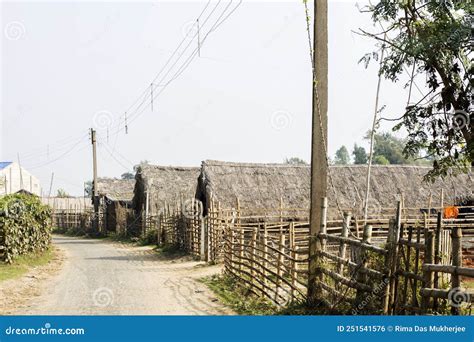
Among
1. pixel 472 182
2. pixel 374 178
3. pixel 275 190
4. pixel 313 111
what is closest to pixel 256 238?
pixel 313 111

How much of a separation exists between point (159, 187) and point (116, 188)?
13.1 m

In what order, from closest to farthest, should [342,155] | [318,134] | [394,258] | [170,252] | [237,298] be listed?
[394,258]
[318,134]
[237,298]
[170,252]
[342,155]

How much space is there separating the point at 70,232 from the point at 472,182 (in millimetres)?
27494

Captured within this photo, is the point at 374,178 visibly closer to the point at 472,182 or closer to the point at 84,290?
the point at 472,182

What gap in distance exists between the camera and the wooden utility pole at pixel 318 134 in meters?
9.38

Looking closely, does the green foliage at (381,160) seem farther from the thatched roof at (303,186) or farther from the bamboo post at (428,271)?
the bamboo post at (428,271)

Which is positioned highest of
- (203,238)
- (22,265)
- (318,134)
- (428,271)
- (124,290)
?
(318,134)

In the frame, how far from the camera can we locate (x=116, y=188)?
43500 millimetres

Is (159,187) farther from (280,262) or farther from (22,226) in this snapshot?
(280,262)

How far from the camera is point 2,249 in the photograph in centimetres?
1672

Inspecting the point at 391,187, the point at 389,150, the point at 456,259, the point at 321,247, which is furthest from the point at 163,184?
the point at 389,150

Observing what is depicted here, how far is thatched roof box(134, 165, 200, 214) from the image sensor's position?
30.8 metres

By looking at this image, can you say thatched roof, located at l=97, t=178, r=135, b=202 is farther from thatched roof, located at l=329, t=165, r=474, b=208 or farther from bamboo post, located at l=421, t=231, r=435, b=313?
bamboo post, located at l=421, t=231, r=435, b=313

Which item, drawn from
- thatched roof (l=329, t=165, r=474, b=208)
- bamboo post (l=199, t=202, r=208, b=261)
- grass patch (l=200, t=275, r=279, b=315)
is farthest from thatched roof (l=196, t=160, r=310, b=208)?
grass patch (l=200, t=275, r=279, b=315)
